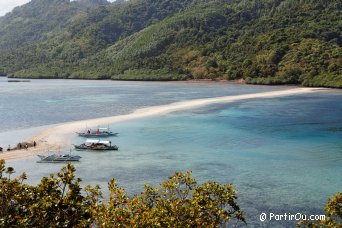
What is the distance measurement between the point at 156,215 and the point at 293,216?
24.4 meters

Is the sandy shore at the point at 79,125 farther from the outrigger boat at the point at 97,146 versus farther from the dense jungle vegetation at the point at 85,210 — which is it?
the dense jungle vegetation at the point at 85,210

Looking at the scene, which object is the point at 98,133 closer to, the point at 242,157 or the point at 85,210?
the point at 242,157

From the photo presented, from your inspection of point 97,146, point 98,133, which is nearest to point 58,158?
point 97,146

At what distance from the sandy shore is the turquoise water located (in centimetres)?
358

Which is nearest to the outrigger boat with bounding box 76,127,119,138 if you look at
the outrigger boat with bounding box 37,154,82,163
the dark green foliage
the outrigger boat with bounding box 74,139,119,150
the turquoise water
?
the turquoise water

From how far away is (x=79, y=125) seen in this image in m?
91.8

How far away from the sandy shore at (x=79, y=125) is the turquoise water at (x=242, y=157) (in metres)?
3.58

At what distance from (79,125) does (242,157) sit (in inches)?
1637

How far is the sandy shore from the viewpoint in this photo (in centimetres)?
6764

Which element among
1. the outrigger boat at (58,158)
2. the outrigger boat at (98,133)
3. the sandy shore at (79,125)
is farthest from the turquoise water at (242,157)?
the sandy shore at (79,125)

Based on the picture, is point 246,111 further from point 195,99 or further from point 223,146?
point 223,146

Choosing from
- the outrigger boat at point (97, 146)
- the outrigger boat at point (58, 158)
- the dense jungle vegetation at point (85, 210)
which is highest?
the dense jungle vegetation at point (85, 210)

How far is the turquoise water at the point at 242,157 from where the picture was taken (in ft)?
155

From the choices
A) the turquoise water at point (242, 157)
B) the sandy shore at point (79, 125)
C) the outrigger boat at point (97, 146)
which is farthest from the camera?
the outrigger boat at point (97, 146)
